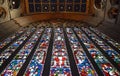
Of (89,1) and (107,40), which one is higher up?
(89,1)

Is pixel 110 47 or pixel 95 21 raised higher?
pixel 95 21

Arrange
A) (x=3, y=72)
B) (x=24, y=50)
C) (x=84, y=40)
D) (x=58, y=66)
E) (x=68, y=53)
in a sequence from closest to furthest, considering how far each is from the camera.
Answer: (x=3, y=72) < (x=58, y=66) < (x=68, y=53) < (x=24, y=50) < (x=84, y=40)

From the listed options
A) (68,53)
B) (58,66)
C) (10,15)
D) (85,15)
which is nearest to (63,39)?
(68,53)

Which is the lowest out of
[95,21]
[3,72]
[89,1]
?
[3,72]

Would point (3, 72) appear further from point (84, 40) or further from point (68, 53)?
point (84, 40)

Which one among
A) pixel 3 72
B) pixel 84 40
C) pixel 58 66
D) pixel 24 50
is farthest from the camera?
pixel 84 40

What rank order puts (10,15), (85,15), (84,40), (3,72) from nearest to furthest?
1. (3,72)
2. (84,40)
3. (10,15)
4. (85,15)

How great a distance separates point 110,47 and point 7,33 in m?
6.76

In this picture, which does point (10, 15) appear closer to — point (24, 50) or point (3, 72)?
point (24, 50)

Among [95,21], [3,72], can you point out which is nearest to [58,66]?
[3,72]

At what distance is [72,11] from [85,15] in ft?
5.19

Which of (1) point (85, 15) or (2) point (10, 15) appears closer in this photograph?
(2) point (10, 15)

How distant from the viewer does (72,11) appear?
15828 millimetres

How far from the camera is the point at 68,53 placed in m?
6.63
